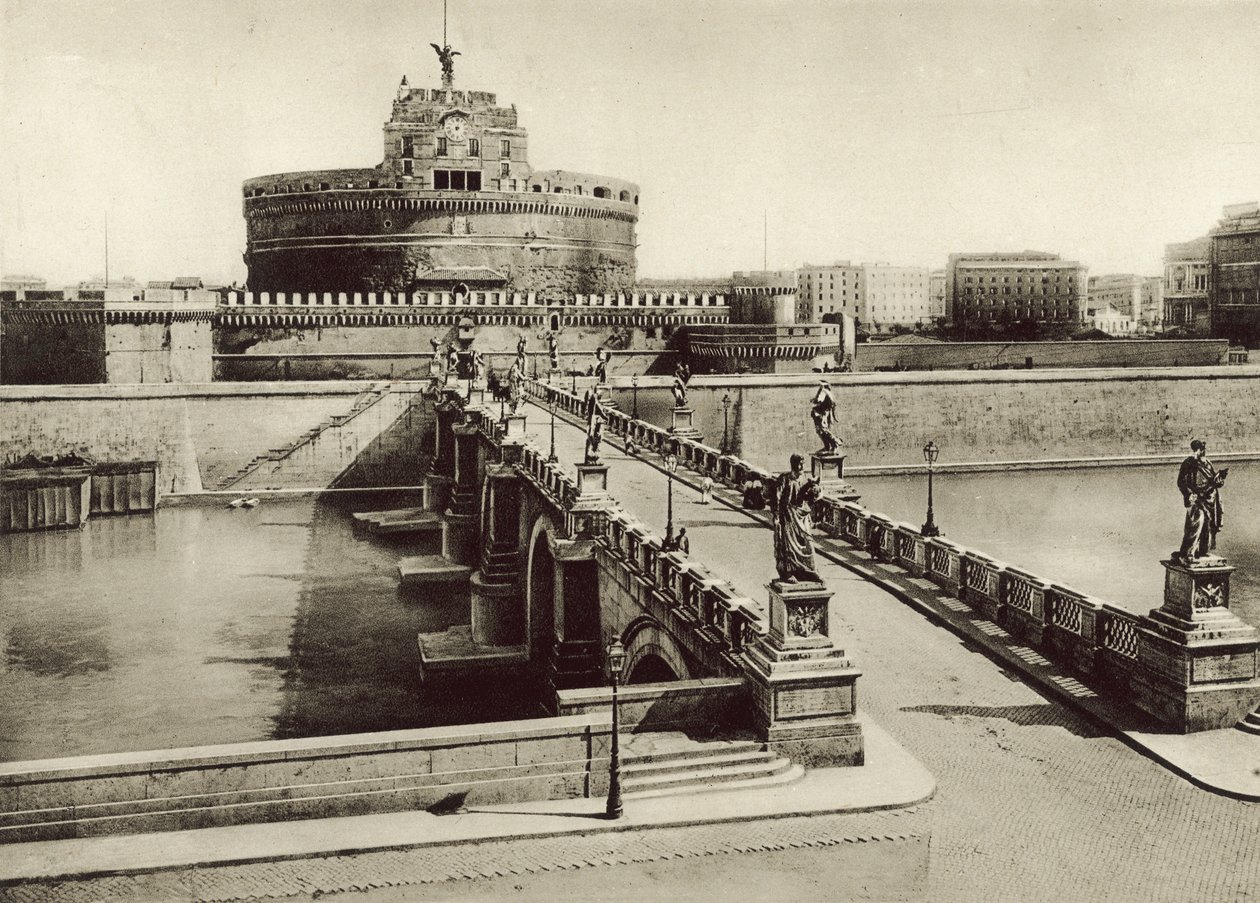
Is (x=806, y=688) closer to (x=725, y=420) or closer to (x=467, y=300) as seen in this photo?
(x=725, y=420)

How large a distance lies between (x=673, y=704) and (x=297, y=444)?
36746mm

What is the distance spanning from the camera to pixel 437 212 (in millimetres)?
61094

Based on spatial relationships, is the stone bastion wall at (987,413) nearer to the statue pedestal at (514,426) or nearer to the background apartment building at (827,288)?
the statue pedestal at (514,426)

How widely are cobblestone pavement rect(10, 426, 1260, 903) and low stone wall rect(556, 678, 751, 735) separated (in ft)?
5.32

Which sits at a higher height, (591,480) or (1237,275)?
(1237,275)

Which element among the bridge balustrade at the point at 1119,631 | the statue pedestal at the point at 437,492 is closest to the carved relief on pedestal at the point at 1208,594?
the bridge balustrade at the point at 1119,631

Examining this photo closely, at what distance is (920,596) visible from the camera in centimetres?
1841

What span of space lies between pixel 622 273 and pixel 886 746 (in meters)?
56.1

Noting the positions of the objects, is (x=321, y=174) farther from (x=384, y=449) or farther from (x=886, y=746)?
(x=886, y=746)

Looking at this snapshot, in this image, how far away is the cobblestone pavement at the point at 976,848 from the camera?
10508mm

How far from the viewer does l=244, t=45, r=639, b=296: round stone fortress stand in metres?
60.8

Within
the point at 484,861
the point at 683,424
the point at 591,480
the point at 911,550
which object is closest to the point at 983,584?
the point at 911,550

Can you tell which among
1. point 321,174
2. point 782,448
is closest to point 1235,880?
point 782,448

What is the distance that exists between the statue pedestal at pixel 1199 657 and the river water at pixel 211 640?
1348 centimetres
